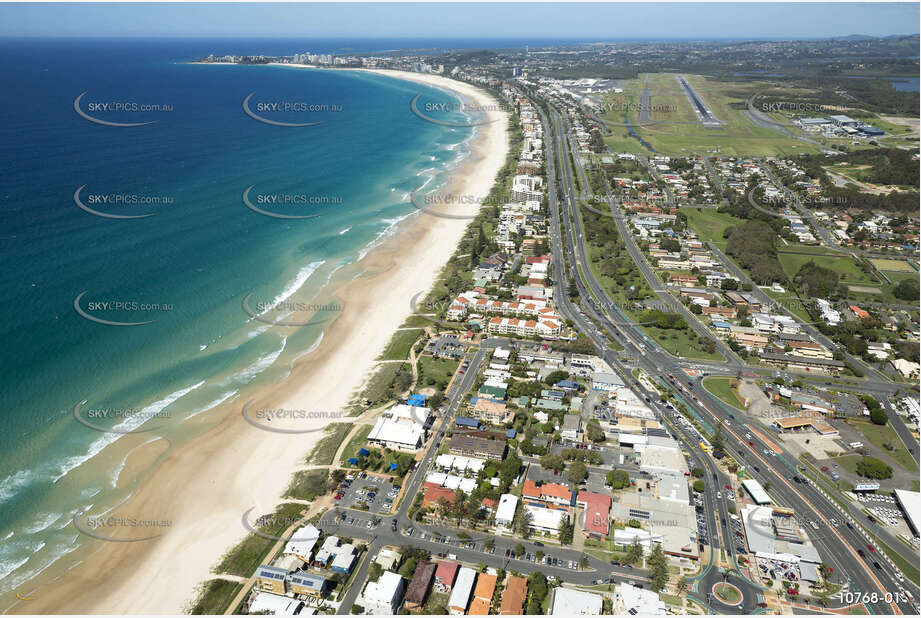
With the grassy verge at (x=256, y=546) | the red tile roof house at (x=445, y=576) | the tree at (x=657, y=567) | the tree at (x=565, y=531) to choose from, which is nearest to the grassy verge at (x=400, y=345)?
the grassy verge at (x=256, y=546)

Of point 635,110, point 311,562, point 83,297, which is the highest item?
point 635,110

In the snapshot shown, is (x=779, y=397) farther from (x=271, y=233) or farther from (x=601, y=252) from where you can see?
(x=271, y=233)

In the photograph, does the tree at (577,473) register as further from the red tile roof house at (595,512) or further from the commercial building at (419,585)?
the commercial building at (419,585)

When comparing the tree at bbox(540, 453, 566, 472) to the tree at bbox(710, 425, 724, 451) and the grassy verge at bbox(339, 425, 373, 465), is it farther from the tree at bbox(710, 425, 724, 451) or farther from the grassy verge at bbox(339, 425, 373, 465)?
the grassy verge at bbox(339, 425, 373, 465)

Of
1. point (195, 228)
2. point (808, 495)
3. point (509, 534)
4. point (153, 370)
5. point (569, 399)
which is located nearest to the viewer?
point (509, 534)

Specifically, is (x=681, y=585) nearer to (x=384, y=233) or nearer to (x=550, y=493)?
(x=550, y=493)

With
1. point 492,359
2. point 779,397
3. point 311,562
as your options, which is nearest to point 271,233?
point 492,359
